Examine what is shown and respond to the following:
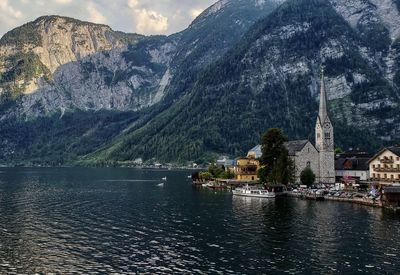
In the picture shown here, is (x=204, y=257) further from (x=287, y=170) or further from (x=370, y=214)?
(x=287, y=170)

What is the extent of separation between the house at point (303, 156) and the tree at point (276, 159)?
716cm

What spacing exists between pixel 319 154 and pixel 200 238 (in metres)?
106

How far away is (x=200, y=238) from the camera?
8462 centimetres

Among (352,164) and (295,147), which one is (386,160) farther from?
(295,147)

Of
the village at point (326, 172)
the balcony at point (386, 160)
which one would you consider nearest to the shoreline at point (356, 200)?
the village at point (326, 172)

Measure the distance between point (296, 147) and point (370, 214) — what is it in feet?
221

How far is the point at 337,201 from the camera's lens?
140125 mm

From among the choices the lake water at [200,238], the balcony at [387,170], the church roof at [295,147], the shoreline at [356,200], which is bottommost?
the lake water at [200,238]

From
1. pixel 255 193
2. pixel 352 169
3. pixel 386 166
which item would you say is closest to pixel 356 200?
pixel 386 166

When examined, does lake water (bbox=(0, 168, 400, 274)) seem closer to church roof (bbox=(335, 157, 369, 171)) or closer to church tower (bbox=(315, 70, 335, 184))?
church tower (bbox=(315, 70, 335, 184))

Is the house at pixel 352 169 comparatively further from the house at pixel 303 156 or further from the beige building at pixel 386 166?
the house at pixel 303 156

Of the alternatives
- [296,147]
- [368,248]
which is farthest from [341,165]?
[368,248]

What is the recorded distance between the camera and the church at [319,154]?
175000mm

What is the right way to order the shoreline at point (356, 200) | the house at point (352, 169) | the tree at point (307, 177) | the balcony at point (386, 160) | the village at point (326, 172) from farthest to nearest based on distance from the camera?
the house at point (352, 169)
the tree at point (307, 177)
the balcony at point (386, 160)
the village at point (326, 172)
the shoreline at point (356, 200)
